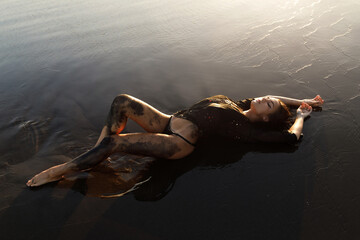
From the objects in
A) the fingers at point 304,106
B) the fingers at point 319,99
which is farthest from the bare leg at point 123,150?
the fingers at point 319,99

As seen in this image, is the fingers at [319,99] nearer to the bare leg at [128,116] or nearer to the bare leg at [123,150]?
the bare leg at [123,150]

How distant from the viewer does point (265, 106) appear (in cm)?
402

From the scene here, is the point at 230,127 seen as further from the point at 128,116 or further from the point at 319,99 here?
the point at 319,99

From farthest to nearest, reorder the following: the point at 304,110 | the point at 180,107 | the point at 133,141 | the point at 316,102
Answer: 1. the point at 180,107
2. the point at 316,102
3. the point at 304,110
4. the point at 133,141

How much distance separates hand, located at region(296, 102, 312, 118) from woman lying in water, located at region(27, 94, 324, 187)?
0.96 feet

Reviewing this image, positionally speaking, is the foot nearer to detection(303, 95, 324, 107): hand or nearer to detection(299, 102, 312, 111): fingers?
detection(299, 102, 312, 111): fingers

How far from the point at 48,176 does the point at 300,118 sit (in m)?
3.92

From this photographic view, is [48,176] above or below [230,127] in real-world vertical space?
below

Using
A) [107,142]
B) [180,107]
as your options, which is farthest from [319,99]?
[107,142]

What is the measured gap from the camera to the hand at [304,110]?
459 centimetres

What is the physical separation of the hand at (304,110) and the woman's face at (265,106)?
75cm

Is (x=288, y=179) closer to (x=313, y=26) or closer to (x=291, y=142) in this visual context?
(x=291, y=142)

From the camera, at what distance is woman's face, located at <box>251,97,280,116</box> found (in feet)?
13.2

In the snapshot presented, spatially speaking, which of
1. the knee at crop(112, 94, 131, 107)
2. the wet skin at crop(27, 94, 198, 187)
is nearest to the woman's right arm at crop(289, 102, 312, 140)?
the wet skin at crop(27, 94, 198, 187)
